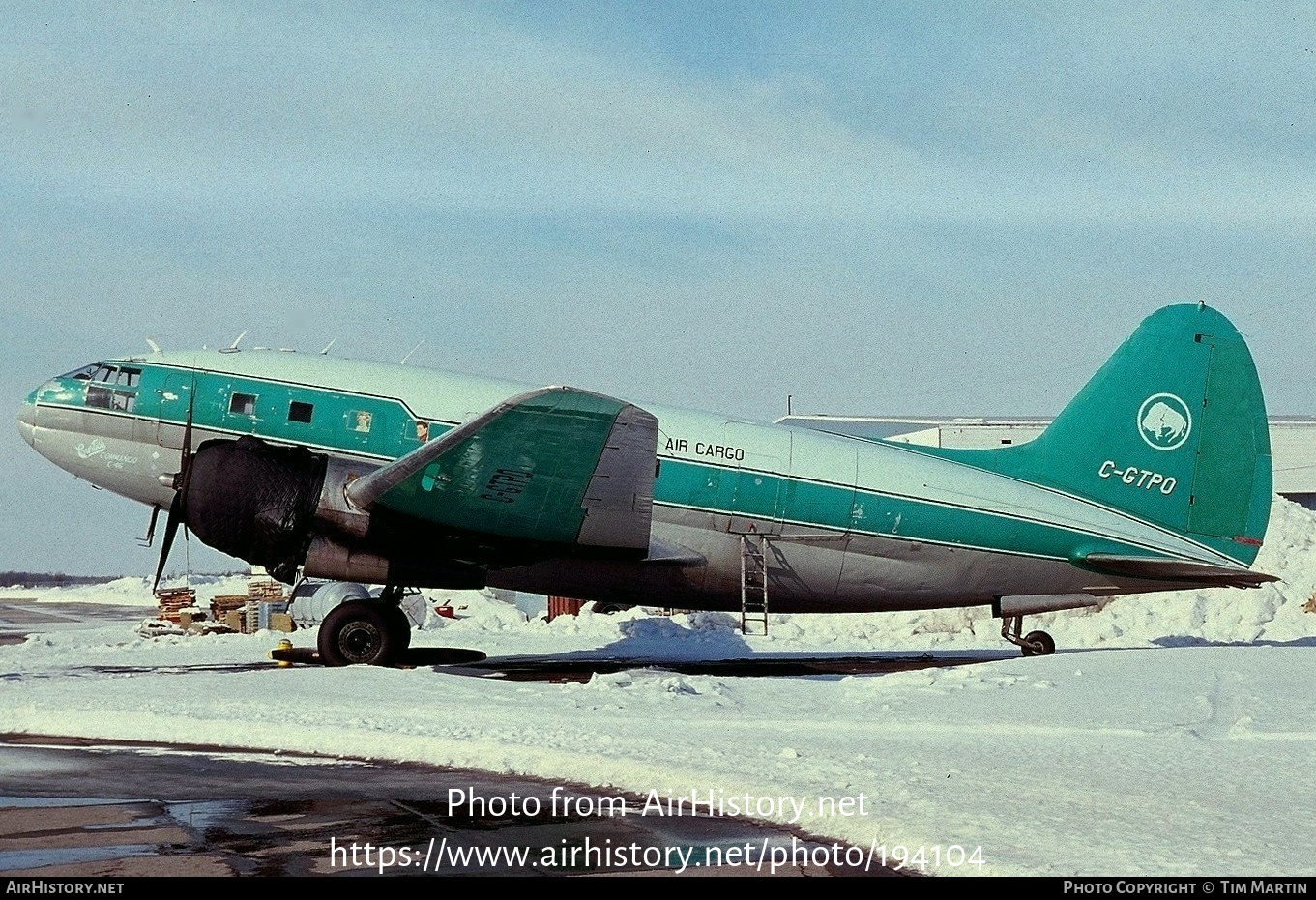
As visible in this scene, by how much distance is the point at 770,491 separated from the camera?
20.9m

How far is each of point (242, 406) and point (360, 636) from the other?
160 inches

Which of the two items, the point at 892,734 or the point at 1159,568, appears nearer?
the point at 892,734

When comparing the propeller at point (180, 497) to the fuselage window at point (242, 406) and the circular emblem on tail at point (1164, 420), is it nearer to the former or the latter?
the fuselage window at point (242, 406)

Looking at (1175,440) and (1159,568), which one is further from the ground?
(1175,440)

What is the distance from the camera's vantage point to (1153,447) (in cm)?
2311

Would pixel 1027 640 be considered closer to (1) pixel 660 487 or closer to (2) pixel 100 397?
(1) pixel 660 487

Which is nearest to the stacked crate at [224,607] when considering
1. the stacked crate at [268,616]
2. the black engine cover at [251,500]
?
the stacked crate at [268,616]

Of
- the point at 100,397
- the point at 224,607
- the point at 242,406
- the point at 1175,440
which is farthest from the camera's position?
the point at 224,607

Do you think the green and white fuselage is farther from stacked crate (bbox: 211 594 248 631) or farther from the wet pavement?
stacked crate (bbox: 211 594 248 631)

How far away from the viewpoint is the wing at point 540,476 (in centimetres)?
1722

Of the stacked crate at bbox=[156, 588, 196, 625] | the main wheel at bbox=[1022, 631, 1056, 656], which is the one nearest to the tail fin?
the main wheel at bbox=[1022, 631, 1056, 656]

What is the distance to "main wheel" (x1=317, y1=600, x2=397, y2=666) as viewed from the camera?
19781mm

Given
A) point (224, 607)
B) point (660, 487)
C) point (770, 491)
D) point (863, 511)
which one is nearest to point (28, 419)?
point (660, 487)

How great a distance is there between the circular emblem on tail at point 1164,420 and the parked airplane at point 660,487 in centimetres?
3
